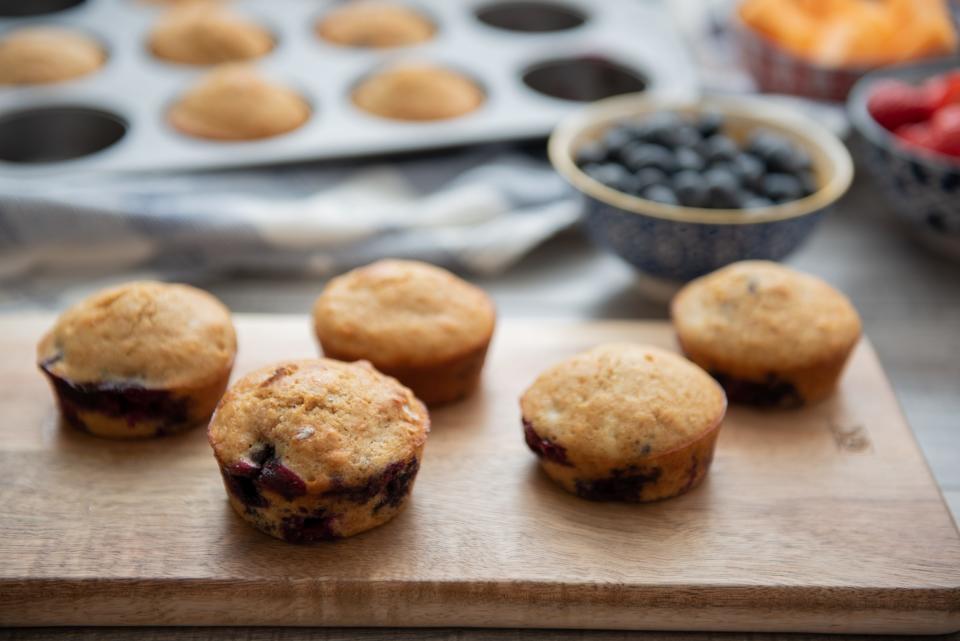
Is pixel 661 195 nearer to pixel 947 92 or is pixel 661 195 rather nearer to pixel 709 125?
pixel 709 125

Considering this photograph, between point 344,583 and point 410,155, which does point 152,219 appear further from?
point 344,583

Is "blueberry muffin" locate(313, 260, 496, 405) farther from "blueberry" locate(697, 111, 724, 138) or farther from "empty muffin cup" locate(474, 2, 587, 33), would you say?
"empty muffin cup" locate(474, 2, 587, 33)

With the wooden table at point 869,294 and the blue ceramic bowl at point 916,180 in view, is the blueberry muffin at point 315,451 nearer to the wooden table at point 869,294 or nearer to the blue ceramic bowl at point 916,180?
the wooden table at point 869,294

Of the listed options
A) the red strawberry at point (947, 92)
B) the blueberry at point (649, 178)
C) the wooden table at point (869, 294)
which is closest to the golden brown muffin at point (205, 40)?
the wooden table at point (869, 294)

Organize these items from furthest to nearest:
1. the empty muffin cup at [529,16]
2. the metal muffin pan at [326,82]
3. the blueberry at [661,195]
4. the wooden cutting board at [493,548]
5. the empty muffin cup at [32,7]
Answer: the empty muffin cup at [529,16] < the empty muffin cup at [32,7] < the metal muffin pan at [326,82] < the blueberry at [661,195] < the wooden cutting board at [493,548]

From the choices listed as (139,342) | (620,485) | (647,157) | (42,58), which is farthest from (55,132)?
(620,485)

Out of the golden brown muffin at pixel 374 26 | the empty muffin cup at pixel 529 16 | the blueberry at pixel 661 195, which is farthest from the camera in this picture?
the empty muffin cup at pixel 529 16

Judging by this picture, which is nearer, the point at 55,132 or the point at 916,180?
the point at 916,180
